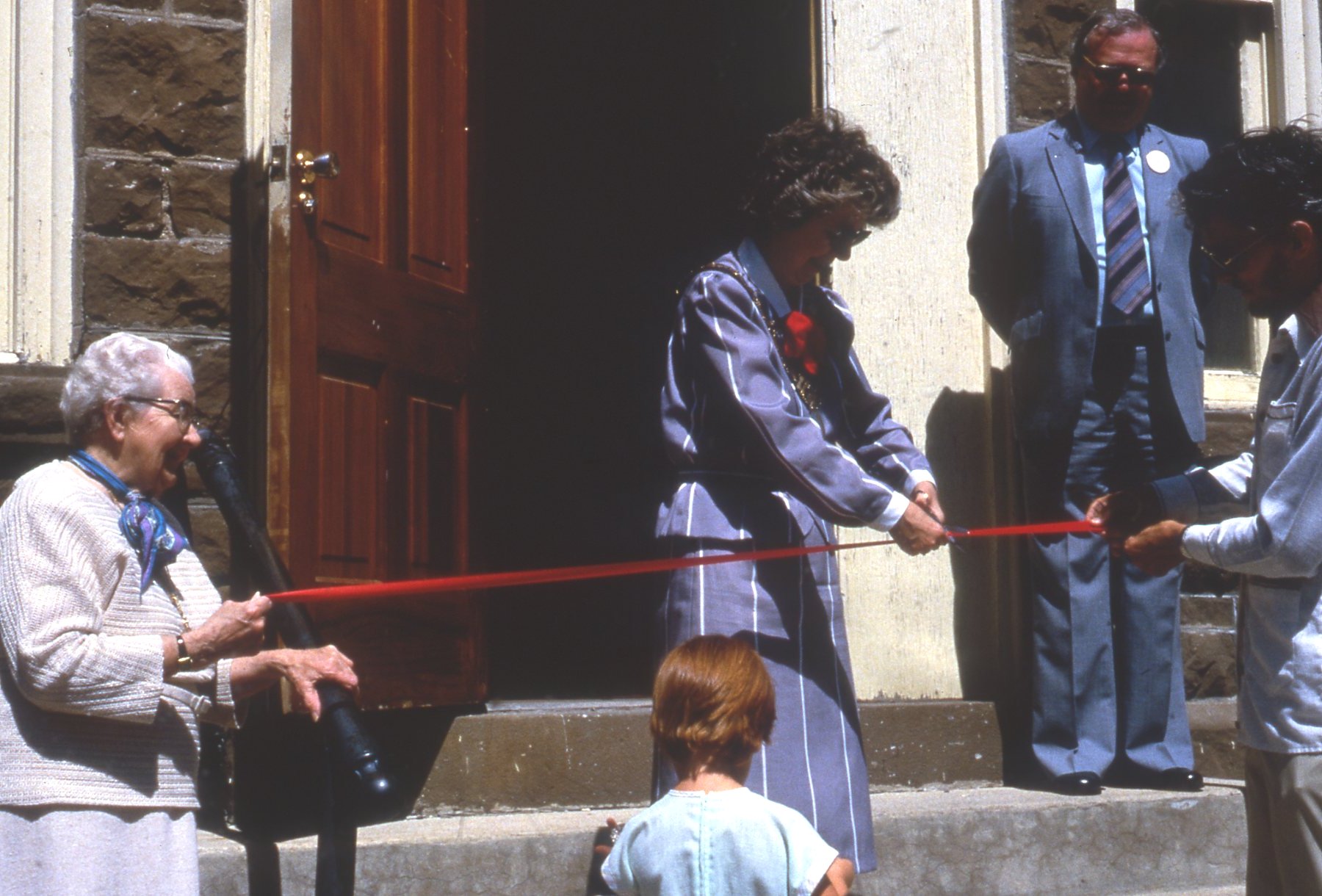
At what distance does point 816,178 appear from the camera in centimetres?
374

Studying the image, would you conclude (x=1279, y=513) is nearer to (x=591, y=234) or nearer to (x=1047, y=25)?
(x=1047, y=25)

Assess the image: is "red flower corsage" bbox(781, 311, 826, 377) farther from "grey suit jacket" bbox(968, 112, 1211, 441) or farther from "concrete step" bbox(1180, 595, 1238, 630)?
"concrete step" bbox(1180, 595, 1238, 630)

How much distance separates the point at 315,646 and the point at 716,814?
3.51 feet

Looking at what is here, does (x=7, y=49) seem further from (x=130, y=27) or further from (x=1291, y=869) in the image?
(x=1291, y=869)

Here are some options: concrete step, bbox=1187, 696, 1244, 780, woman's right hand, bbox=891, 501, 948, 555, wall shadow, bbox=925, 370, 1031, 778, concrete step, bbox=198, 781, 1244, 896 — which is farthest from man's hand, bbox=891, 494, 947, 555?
concrete step, bbox=1187, 696, 1244, 780

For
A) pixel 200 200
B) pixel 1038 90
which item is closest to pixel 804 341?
pixel 200 200

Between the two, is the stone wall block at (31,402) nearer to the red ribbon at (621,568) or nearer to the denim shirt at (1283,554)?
the red ribbon at (621,568)

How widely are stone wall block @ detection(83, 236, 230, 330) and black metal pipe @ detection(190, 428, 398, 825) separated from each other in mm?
1118

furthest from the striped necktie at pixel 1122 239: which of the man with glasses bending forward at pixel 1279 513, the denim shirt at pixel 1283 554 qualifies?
the denim shirt at pixel 1283 554

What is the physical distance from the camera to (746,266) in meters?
3.77

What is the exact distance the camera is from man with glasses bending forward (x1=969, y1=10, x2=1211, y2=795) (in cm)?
499

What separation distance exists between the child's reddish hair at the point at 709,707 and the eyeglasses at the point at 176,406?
1.09m

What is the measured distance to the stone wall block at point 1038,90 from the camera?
5773mm

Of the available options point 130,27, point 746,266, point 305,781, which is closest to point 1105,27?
point 746,266
